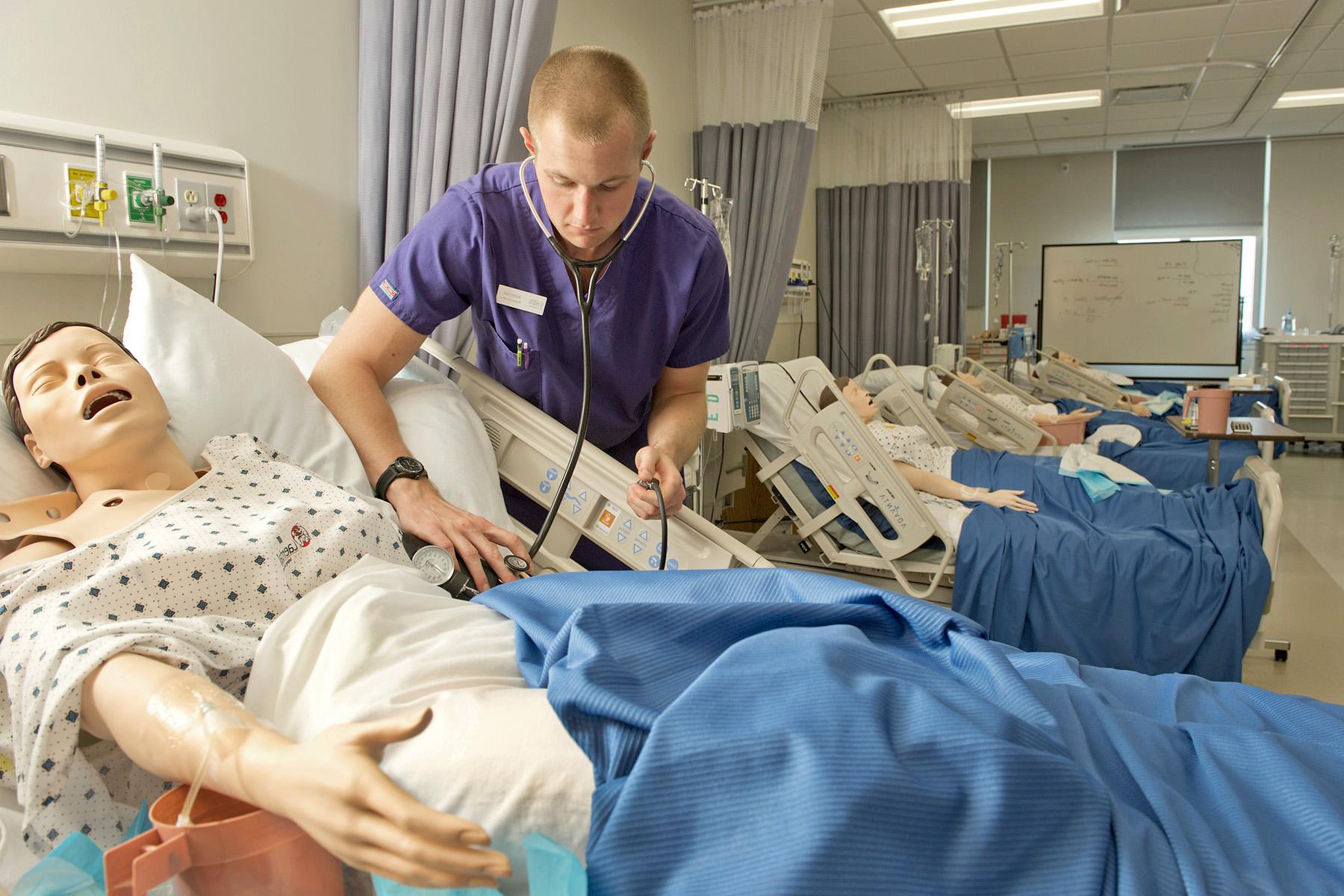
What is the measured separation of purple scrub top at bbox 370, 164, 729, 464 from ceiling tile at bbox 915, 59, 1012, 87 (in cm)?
414

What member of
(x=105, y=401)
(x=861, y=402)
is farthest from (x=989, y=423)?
(x=105, y=401)

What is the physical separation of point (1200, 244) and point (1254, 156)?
38.6 inches

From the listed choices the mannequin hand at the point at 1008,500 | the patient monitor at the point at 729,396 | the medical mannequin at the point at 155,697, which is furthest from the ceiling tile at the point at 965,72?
the medical mannequin at the point at 155,697

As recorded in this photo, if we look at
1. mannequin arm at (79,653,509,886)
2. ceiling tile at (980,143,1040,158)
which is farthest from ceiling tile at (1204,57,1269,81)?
mannequin arm at (79,653,509,886)

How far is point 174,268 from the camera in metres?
1.72

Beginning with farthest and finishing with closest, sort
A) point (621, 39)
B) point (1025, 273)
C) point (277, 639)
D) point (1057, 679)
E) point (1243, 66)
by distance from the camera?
1. point (1025, 273)
2. point (1243, 66)
3. point (621, 39)
4. point (1057, 679)
5. point (277, 639)

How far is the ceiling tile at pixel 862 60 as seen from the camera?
15.8ft

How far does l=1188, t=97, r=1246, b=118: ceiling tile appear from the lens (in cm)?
615

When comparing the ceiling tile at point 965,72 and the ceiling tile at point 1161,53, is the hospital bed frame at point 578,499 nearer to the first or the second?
the ceiling tile at point 965,72

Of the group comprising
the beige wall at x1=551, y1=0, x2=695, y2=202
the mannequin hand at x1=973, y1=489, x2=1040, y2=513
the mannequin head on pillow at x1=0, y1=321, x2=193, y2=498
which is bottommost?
the mannequin hand at x1=973, y1=489, x2=1040, y2=513

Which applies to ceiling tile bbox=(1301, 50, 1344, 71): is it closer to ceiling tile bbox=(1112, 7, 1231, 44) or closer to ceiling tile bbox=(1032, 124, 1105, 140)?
ceiling tile bbox=(1112, 7, 1231, 44)

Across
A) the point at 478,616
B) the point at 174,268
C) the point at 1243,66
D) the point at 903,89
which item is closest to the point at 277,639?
the point at 478,616

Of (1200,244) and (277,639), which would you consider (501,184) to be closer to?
(277,639)

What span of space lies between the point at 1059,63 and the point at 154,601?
5547mm
